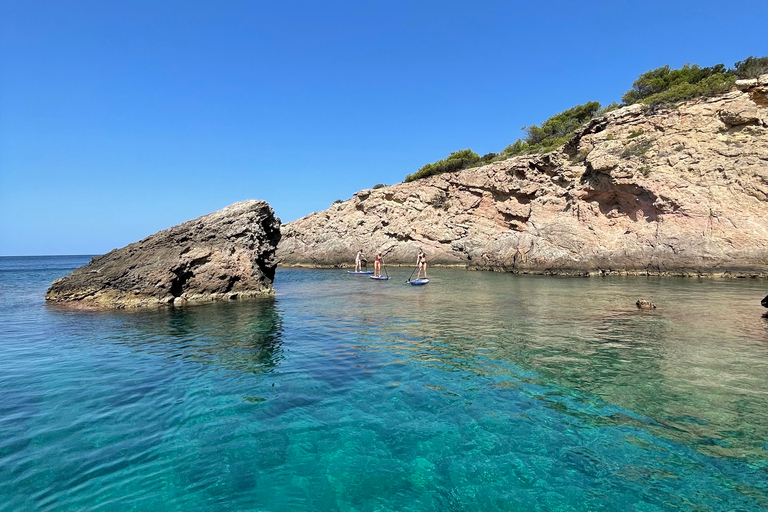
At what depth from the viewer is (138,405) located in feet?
21.8

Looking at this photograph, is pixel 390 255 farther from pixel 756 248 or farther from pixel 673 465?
pixel 673 465

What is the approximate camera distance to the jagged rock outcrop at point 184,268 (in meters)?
19.1

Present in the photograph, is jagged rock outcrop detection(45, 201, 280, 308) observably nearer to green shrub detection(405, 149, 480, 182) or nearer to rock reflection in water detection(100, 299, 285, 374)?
rock reflection in water detection(100, 299, 285, 374)

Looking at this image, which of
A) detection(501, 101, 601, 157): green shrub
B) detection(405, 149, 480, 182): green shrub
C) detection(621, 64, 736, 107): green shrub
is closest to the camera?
detection(621, 64, 736, 107): green shrub

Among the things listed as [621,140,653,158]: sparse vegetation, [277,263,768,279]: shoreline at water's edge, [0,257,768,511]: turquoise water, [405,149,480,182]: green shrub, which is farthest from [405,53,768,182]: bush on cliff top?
[0,257,768,511]: turquoise water

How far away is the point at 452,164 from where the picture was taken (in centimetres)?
6456

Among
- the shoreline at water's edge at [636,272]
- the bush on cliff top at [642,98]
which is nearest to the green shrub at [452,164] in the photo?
the bush on cliff top at [642,98]

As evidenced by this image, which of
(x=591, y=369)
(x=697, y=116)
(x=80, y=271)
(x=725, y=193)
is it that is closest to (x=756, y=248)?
(x=725, y=193)

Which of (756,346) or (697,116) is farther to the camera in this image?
(697,116)

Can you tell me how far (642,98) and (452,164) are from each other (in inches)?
1049

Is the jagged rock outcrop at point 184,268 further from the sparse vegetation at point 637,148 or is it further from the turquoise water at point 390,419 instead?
the sparse vegetation at point 637,148

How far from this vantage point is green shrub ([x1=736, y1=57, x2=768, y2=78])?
3691 cm

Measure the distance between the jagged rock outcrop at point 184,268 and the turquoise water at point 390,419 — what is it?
6.76 metres

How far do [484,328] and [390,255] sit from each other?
143ft
